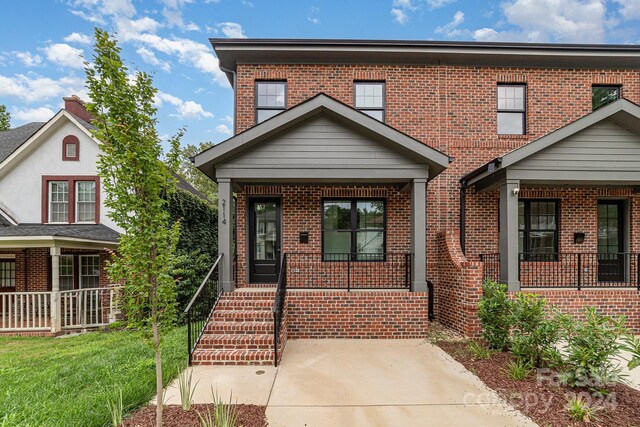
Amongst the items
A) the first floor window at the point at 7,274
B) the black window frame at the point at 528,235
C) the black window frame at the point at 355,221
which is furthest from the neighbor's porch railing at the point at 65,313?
the black window frame at the point at 528,235

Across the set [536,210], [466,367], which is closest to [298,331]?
[466,367]

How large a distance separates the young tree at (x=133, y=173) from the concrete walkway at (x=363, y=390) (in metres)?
1.42

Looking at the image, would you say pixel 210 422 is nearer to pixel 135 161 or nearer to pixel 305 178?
pixel 135 161

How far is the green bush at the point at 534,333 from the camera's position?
178 inches

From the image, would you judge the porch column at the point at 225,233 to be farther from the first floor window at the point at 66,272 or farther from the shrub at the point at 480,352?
the first floor window at the point at 66,272

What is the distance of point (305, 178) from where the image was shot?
6.73 m

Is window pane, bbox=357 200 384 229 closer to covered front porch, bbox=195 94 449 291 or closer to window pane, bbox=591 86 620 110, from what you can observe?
covered front porch, bbox=195 94 449 291

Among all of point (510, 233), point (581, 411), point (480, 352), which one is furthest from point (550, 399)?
point (510, 233)

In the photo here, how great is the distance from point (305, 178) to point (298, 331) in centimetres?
327

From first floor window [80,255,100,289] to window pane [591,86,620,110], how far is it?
54.6 ft

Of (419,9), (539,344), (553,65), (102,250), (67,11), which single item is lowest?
(539,344)

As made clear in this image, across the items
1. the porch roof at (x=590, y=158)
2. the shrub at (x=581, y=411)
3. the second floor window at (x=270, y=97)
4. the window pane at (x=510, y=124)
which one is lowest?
the shrub at (x=581, y=411)

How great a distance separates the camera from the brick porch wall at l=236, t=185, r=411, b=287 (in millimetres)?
7918

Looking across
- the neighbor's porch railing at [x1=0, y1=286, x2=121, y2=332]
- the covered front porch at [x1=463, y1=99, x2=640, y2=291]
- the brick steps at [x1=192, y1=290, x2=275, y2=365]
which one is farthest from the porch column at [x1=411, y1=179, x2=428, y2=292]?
the neighbor's porch railing at [x1=0, y1=286, x2=121, y2=332]
